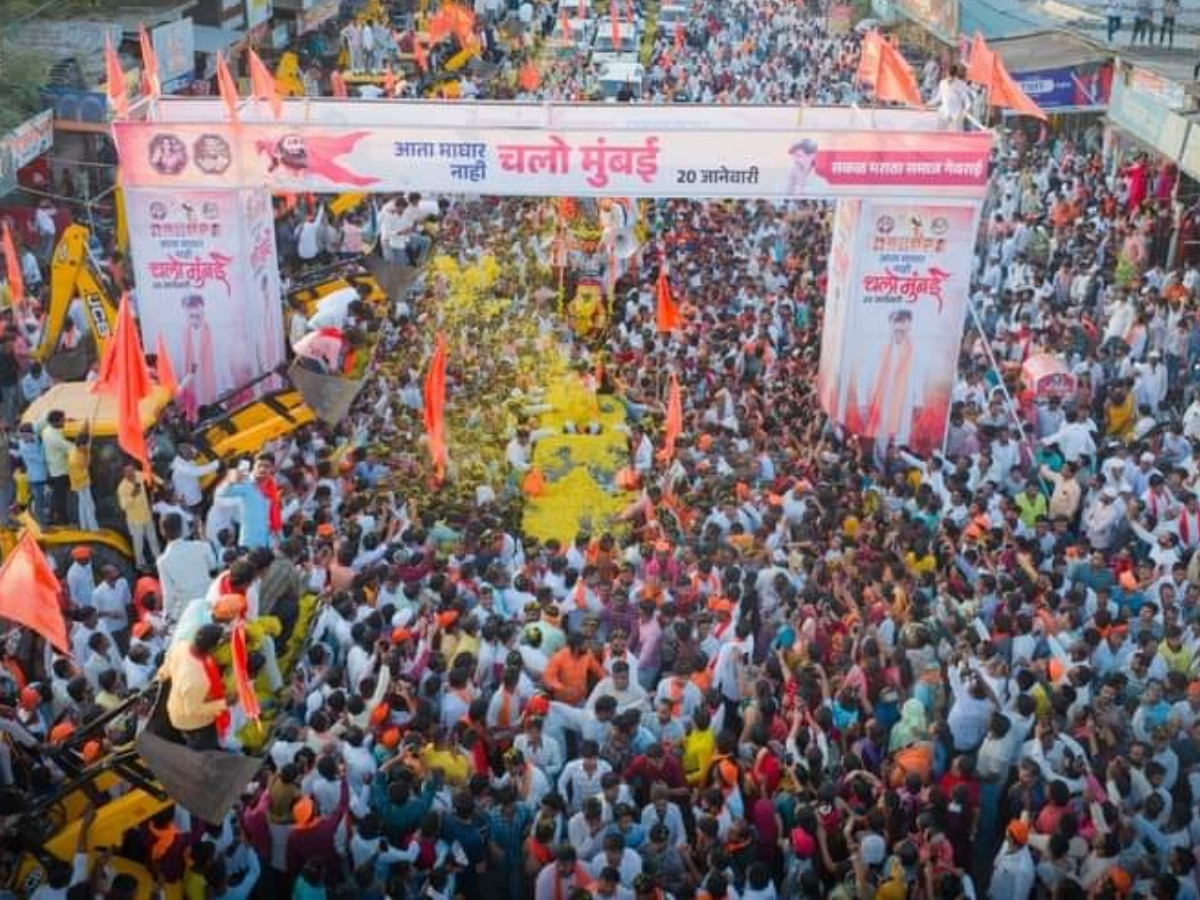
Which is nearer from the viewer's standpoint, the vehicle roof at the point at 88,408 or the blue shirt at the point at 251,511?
the blue shirt at the point at 251,511

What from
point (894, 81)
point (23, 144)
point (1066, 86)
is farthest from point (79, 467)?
point (1066, 86)

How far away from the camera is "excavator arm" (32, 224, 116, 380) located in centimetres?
1444

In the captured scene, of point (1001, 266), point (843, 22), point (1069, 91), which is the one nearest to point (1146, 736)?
point (1001, 266)

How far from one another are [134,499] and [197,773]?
14.8 feet

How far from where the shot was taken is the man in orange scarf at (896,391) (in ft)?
46.4

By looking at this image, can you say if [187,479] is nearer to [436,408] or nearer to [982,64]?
[436,408]

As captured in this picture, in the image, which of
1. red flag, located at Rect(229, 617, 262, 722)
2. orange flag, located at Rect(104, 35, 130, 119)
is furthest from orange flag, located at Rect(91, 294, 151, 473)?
red flag, located at Rect(229, 617, 262, 722)

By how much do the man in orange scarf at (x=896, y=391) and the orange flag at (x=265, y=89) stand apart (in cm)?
650

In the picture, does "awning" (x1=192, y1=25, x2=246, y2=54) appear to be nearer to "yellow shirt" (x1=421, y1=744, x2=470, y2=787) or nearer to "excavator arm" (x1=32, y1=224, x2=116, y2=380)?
"excavator arm" (x1=32, y1=224, x2=116, y2=380)

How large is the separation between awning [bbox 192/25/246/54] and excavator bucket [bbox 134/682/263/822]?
71.5 feet

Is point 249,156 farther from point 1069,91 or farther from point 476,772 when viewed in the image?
point 1069,91

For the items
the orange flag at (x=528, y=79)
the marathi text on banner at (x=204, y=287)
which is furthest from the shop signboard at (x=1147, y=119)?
the orange flag at (x=528, y=79)

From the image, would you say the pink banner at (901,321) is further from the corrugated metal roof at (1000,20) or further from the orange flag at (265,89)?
the corrugated metal roof at (1000,20)

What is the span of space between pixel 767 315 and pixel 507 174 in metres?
3.71
